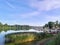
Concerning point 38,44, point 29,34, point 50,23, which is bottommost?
point 38,44

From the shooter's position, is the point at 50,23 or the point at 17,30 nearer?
the point at 50,23

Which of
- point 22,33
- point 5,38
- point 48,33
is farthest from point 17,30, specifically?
point 48,33

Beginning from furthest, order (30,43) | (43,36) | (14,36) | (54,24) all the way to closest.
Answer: (30,43) < (14,36) < (43,36) < (54,24)

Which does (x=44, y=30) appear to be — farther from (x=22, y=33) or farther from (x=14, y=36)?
(x=14, y=36)

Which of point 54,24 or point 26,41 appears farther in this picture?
point 26,41

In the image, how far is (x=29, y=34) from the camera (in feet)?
12.7

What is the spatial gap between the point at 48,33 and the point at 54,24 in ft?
1.03

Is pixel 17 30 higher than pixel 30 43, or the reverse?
pixel 17 30

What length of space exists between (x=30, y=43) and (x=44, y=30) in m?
0.90

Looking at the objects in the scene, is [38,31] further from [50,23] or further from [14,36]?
[14,36]

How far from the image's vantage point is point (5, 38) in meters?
4.08

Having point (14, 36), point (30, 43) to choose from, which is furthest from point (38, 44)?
point (14, 36)

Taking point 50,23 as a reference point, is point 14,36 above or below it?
below

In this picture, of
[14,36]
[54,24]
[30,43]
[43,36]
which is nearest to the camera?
[54,24]
